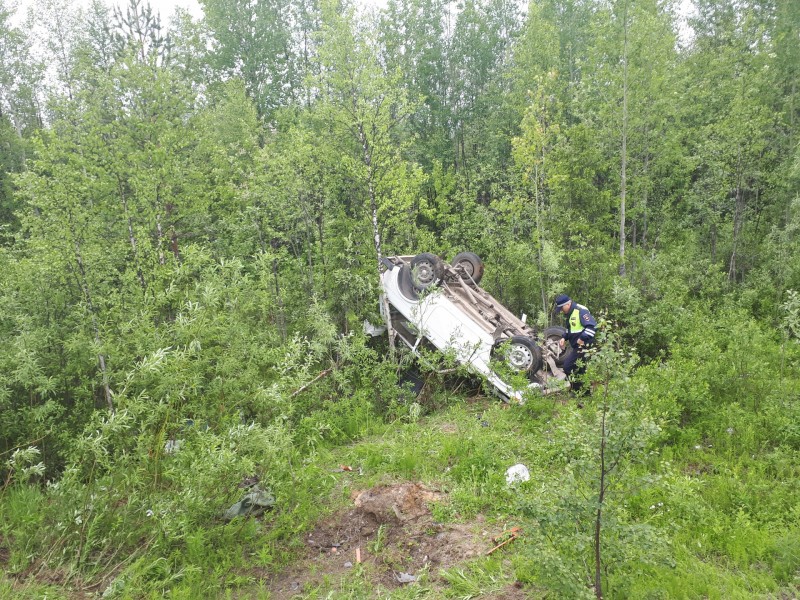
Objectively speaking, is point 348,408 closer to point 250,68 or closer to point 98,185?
point 98,185

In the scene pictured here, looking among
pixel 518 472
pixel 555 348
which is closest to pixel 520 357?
pixel 555 348

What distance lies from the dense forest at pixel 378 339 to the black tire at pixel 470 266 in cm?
158

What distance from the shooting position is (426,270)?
8.85m

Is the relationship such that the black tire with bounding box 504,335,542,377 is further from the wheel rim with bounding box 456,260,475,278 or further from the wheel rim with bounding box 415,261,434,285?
the wheel rim with bounding box 456,260,475,278

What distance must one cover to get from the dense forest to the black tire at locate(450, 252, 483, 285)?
1.58m

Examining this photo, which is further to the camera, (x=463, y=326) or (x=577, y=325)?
(x=463, y=326)

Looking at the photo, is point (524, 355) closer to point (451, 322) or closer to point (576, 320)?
point (576, 320)

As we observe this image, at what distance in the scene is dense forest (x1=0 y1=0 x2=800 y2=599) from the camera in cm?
427

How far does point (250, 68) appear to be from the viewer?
790 inches

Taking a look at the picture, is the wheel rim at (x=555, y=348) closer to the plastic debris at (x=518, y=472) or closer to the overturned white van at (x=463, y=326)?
the overturned white van at (x=463, y=326)

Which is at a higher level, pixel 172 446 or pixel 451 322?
pixel 451 322

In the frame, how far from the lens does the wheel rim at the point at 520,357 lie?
25.7 feet

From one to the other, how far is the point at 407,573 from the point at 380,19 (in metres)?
19.3

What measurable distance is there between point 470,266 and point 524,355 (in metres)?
3.00
